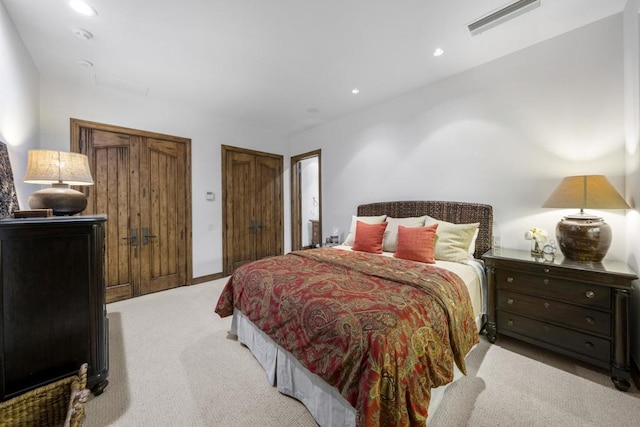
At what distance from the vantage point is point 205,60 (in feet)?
8.79

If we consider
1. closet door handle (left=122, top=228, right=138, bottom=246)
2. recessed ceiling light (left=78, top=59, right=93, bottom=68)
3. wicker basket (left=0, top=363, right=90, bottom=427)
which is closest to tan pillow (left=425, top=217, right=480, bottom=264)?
wicker basket (left=0, top=363, right=90, bottom=427)

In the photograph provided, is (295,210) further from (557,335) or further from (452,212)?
(557,335)

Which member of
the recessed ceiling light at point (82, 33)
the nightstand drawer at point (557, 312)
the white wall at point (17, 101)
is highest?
the recessed ceiling light at point (82, 33)

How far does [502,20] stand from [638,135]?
136cm

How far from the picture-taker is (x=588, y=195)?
2.01 m

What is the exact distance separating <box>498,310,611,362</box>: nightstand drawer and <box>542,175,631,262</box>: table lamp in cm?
61

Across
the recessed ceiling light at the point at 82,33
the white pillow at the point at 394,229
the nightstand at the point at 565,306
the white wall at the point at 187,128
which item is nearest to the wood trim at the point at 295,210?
the white wall at the point at 187,128

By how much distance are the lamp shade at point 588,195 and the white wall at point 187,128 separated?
14.3ft

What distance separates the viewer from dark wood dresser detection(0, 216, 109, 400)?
1.39 metres

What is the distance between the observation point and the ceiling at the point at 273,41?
78.8 inches

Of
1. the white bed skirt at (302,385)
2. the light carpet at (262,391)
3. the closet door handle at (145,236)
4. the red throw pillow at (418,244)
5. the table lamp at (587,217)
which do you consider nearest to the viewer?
the white bed skirt at (302,385)

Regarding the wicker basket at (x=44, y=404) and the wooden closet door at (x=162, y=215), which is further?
the wooden closet door at (x=162, y=215)

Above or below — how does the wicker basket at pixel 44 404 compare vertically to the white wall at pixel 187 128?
below

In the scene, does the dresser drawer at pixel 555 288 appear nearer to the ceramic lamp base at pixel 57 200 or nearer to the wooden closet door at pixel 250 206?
the ceramic lamp base at pixel 57 200
